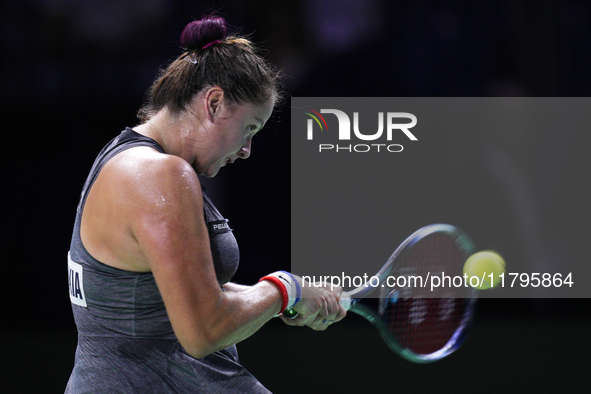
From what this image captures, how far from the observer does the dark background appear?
2.87m

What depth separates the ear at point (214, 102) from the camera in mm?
1104

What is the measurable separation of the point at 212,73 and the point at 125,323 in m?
0.49

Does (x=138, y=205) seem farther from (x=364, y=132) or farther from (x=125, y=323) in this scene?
(x=364, y=132)

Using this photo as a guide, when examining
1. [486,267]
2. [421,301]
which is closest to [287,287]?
[421,301]

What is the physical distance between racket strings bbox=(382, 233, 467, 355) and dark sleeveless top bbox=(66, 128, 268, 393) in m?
0.73

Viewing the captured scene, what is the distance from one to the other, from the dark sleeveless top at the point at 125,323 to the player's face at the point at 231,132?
0.40ft

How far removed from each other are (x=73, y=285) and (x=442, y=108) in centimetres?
242

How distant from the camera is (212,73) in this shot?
1122 mm

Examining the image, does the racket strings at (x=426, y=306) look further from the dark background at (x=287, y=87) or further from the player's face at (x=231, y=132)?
the dark background at (x=287, y=87)

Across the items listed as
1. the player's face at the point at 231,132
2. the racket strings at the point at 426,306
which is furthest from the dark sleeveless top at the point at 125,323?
the racket strings at the point at 426,306

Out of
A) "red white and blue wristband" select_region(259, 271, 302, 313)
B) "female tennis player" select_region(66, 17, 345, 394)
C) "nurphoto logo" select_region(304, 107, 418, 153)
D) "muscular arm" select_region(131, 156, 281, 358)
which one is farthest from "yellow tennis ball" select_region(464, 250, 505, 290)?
"muscular arm" select_region(131, 156, 281, 358)

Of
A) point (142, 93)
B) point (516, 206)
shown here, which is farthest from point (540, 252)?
point (142, 93)

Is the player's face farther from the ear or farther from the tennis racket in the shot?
the tennis racket

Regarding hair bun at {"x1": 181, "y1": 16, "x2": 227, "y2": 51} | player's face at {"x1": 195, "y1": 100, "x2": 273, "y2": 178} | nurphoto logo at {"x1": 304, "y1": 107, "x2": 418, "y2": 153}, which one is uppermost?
nurphoto logo at {"x1": 304, "y1": 107, "x2": 418, "y2": 153}
